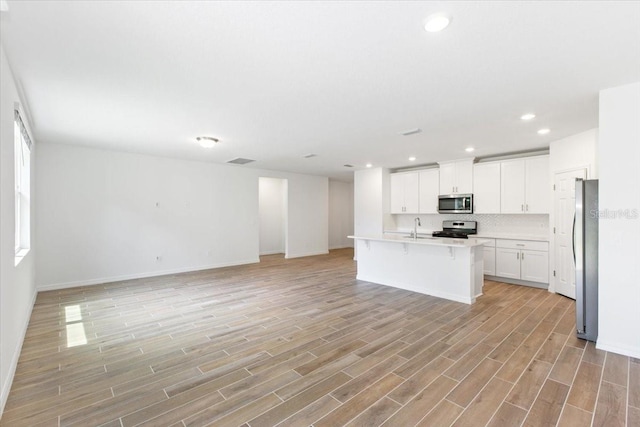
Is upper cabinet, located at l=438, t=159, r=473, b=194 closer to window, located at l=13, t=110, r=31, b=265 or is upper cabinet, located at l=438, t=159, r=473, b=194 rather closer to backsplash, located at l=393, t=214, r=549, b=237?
backsplash, located at l=393, t=214, r=549, b=237

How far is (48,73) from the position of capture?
8.55 ft

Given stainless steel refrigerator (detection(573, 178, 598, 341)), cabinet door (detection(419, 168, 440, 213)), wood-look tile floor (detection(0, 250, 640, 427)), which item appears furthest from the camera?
cabinet door (detection(419, 168, 440, 213))

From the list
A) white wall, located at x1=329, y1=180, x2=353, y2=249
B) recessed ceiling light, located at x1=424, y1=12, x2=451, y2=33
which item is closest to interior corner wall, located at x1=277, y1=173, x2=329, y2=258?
white wall, located at x1=329, y1=180, x2=353, y2=249

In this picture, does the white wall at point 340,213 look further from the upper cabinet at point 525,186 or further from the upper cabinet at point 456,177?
the upper cabinet at point 525,186

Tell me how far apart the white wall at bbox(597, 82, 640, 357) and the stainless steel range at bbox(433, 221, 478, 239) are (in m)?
3.44

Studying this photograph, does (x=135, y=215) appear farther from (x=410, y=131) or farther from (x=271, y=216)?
(x=410, y=131)

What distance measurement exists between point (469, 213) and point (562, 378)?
4.30 metres

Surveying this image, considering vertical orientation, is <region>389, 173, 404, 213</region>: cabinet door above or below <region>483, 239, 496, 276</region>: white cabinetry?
above

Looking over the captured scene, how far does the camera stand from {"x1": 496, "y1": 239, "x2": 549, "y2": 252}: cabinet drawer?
5.18 metres

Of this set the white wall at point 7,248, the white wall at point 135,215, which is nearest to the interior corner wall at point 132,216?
the white wall at point 135,215

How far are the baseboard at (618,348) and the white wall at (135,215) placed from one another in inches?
268

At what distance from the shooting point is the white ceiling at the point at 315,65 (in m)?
1.81

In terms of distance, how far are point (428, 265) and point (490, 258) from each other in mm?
1895

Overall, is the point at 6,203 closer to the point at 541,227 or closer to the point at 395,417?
the point at 395,417
